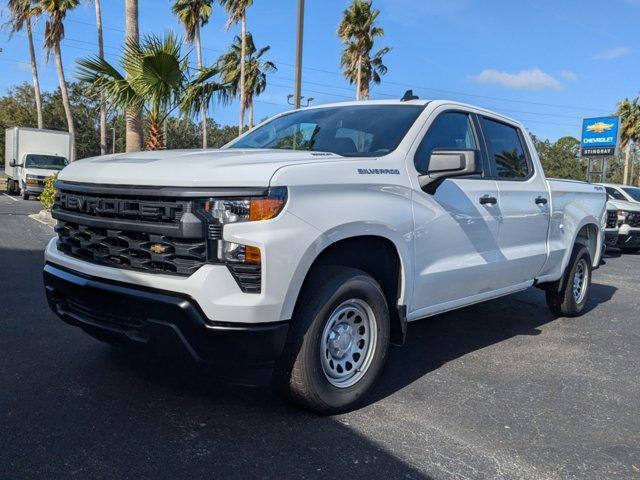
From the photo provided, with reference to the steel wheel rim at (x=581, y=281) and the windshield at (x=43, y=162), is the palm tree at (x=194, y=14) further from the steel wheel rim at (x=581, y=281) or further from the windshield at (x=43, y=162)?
the steel wheel rim at (x=581, y=281)

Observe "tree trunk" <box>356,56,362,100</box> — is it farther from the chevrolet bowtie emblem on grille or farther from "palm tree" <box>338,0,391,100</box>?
the chevrolet bowtie emblem on grille

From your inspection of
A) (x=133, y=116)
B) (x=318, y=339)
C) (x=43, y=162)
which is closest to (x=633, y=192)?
(x=133, y=116)

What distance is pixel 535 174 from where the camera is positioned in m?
5.37

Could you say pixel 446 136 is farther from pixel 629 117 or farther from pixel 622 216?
pixel 629 117

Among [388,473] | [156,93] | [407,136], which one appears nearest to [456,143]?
[407,136]

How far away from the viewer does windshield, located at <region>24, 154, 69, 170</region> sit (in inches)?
910

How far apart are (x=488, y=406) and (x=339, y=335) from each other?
3.76 feet

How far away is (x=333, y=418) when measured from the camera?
11.1ft

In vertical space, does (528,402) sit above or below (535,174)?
below

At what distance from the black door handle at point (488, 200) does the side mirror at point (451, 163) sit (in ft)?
2.21

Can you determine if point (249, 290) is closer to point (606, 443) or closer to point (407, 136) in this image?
point (407, 136)

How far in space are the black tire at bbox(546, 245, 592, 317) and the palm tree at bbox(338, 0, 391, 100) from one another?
26432 mm

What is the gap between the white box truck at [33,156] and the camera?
2248 centimetres

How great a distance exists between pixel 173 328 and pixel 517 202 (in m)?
3.22
